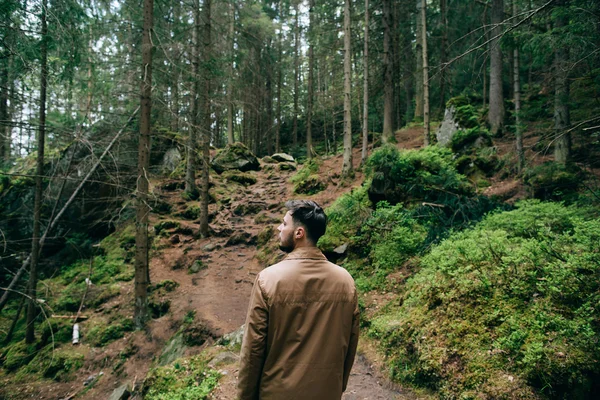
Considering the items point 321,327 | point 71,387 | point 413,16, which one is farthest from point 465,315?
point 413,16

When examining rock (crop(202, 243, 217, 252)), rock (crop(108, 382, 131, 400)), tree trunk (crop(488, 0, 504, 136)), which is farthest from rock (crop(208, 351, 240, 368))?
tree trunk (crop(488, 0, 504, 136))

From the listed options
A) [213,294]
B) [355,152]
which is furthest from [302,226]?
[355,152]

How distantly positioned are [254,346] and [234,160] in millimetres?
18017

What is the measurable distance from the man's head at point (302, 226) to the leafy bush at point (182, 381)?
3483 mm

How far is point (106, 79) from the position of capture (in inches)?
336

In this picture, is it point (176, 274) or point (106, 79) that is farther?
point (176, 274)

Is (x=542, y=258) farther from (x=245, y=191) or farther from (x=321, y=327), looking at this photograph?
(x=245, y=191)

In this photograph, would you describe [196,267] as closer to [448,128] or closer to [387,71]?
[448,128]

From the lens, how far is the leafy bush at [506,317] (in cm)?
297

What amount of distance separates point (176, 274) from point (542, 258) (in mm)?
10024

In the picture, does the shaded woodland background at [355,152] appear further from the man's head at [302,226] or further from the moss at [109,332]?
the man's head at [302,226]

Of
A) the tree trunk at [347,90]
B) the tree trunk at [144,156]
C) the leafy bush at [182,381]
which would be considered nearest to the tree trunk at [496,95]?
the tree trunk at [347,90]

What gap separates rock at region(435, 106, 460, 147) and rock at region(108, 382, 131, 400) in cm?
1238

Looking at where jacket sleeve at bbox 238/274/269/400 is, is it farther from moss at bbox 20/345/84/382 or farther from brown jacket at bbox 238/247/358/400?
moss at bbox 20/345/84/382
